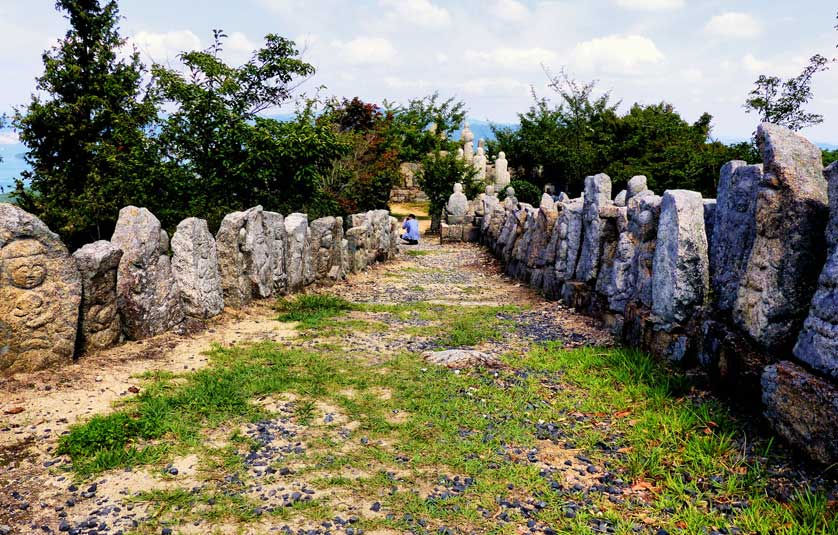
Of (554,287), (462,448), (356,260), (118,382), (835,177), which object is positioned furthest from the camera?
(356,260)

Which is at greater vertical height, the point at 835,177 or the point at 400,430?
the point at 835,177

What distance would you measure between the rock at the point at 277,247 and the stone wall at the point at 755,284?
17.1 ft

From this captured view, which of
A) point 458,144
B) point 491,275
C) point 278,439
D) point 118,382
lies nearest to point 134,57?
point 491,275

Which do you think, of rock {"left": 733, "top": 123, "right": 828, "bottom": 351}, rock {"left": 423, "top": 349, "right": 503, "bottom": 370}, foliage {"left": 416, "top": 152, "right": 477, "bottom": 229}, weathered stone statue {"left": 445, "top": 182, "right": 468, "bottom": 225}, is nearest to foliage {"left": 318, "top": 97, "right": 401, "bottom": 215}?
foliage {"left": 416, "top": 152, "right": 477, "bottom": 229}

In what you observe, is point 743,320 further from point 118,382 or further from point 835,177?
point 118,382

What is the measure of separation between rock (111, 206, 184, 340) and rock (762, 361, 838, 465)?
6144mm

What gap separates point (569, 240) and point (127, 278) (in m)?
6.32

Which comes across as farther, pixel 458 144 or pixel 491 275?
pixel 458 144

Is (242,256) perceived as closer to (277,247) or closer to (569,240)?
(277,247)

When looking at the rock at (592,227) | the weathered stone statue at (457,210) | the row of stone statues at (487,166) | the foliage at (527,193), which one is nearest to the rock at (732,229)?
the rock at (592,227)

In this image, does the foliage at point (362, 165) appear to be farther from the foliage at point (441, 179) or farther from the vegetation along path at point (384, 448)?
the vegetation along path at point (384, 448)

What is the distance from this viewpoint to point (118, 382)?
17.5ft

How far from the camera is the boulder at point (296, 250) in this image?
9594 mm

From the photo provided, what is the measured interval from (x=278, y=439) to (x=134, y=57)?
14477 millimetres
